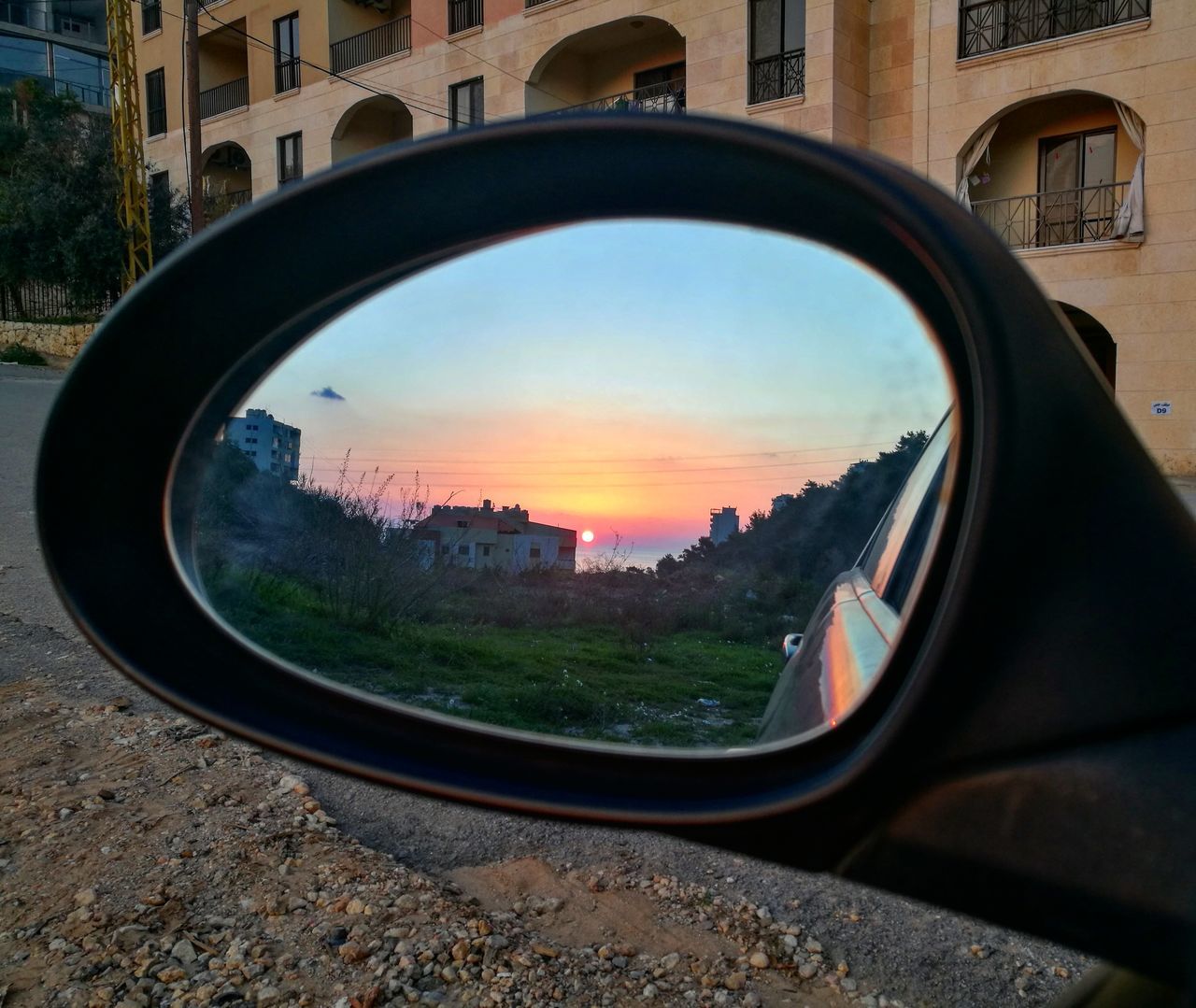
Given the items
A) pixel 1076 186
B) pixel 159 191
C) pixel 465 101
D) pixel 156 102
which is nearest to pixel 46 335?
pixel 159 191

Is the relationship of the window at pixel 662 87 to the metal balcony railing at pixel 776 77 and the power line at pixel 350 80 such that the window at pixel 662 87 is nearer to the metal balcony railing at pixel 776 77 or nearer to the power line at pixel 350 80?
the metal balcony railing at pixel 776 77

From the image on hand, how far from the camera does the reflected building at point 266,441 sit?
1.24 m

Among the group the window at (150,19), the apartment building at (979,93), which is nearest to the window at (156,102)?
the window at (150,19)

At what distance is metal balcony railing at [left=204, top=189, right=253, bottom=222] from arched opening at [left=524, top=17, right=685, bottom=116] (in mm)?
11440

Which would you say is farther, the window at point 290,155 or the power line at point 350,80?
the window at point 290,155

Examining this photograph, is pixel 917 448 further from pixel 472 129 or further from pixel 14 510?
pixel 14 510

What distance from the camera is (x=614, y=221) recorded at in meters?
0.99

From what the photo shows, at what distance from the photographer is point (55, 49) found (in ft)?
186

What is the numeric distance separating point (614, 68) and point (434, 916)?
82.3 feet

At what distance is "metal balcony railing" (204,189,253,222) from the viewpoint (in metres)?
31.0

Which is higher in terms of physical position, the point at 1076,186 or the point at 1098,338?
the point at 1076,186

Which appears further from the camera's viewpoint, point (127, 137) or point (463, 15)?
point (127, 137)

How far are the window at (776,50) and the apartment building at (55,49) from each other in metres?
47.0

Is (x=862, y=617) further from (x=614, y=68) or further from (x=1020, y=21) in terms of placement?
(x=614, y=68)
